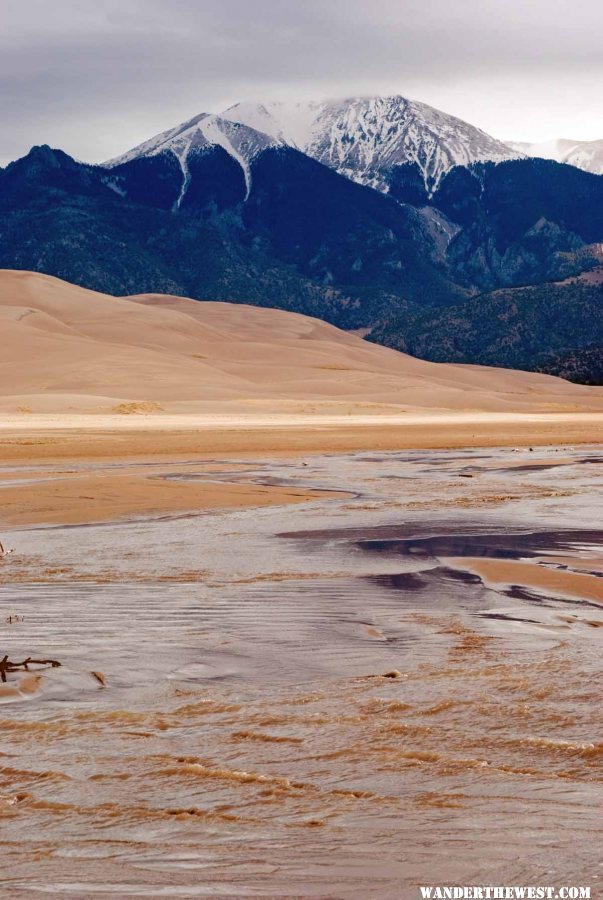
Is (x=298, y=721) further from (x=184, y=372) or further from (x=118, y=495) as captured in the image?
(x=184, y=372)

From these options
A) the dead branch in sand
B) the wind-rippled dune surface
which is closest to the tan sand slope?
the wind-rippled dune surface

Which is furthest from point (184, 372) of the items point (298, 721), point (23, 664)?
point (298, 721)

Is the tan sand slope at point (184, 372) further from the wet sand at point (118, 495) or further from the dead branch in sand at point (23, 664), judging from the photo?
the dead branch in sand at point (23, 664)

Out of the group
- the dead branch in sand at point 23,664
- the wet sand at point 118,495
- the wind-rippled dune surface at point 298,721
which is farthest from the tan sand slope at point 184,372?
the dead branch in sand at point 23,664

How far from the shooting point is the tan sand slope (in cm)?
7431

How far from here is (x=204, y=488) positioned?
24750 millimetres

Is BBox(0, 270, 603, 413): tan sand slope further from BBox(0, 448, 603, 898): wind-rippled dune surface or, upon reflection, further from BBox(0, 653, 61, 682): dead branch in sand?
BBox(0, 653, 61, 682): dead branch in sand

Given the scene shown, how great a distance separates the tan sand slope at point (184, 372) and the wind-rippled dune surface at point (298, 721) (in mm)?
47497

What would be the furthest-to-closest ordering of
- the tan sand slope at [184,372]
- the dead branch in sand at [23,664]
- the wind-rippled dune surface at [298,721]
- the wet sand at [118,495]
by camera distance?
the tan sand slope at [184,372]
the wet sand at [118,495]
the dead branch in sand at [23,664]
the wind-rippled dune surface at [298,721]

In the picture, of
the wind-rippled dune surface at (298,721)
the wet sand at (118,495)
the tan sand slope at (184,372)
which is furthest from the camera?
the tan sand slope at (184,372)

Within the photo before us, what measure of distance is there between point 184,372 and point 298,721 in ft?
317

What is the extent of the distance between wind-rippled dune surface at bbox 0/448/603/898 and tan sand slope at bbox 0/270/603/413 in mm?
47497

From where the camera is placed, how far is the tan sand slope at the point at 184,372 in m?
74.3

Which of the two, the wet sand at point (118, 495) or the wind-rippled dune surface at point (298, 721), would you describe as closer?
the wind-rippled dune surface at point (298, 721)
